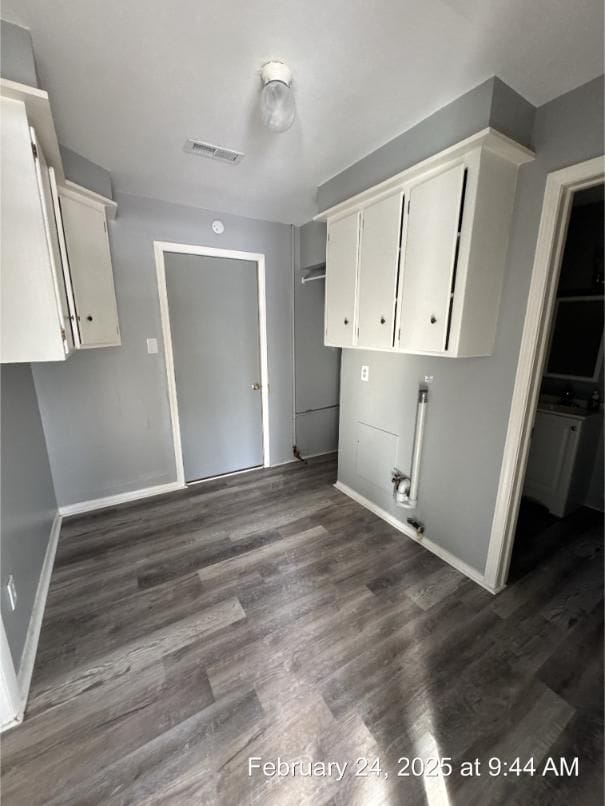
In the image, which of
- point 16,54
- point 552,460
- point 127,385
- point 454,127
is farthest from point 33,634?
point 552,460

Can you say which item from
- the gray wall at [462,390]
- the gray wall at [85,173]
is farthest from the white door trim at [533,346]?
the gray wall at [85,173]

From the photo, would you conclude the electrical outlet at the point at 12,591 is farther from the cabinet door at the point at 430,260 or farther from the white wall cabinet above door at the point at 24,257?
the cabinet door at the point at 430,260

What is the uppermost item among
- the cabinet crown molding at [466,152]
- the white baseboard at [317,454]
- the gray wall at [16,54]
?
the gray wall at [16,54]

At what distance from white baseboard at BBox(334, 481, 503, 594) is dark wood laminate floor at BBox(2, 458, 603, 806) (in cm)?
6

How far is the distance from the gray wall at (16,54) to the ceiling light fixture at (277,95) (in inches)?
33.4

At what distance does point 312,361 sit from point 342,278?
1.45 meters

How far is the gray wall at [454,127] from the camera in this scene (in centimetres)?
138

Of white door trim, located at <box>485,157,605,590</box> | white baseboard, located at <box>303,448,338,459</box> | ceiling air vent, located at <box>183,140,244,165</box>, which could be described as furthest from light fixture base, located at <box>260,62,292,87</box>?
white baseboard, located at <box>303,448,338,459</box>

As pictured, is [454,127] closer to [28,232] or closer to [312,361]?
[28,232]

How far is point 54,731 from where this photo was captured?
4.03ft

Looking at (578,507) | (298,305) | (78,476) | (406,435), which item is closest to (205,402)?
(78,476)

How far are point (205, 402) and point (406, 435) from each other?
1910mm

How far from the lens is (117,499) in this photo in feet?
9.17

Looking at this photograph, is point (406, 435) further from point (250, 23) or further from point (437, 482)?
point (250, 23)
